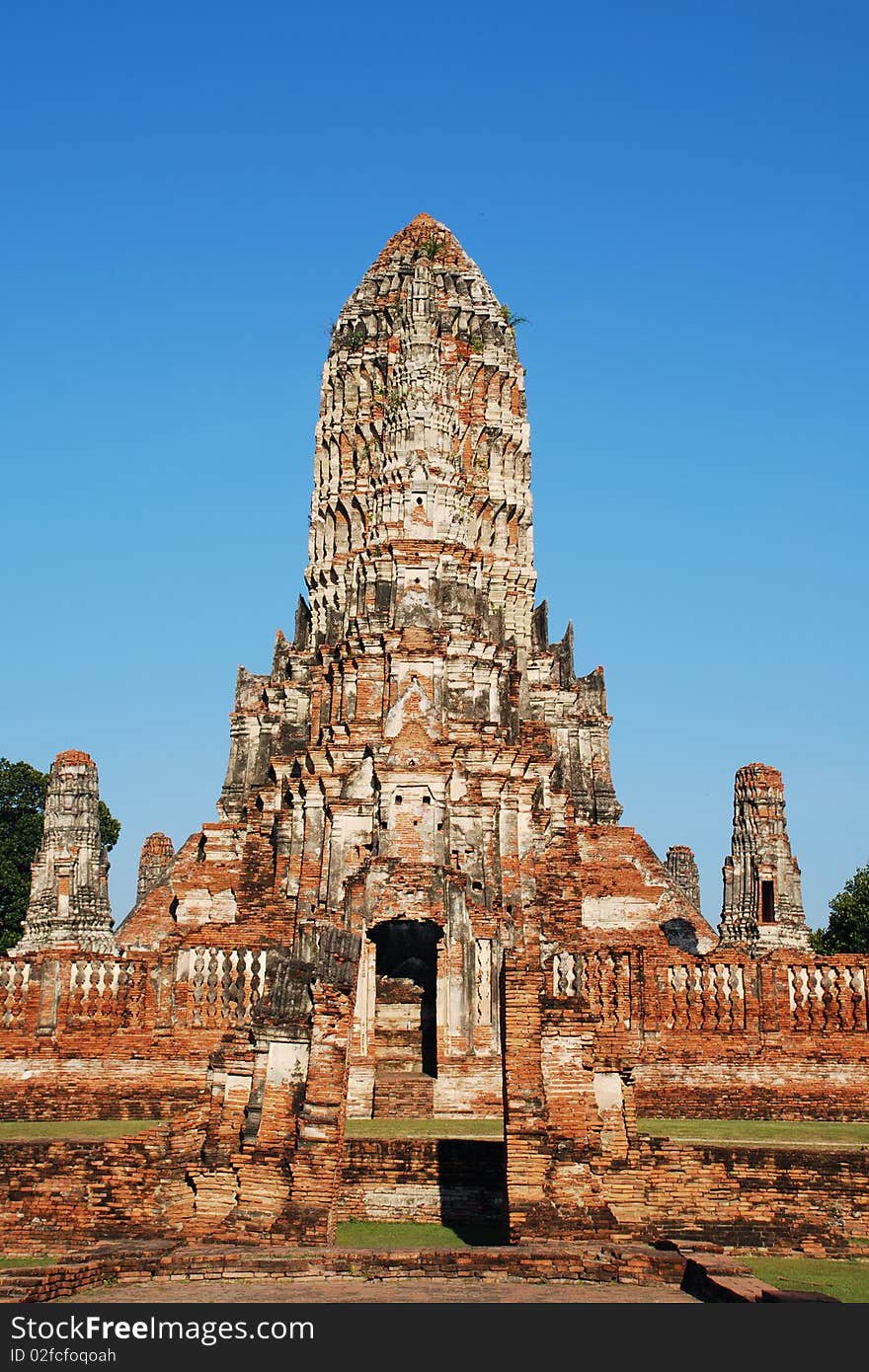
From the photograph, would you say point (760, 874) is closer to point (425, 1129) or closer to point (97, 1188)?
point (425, 1129)

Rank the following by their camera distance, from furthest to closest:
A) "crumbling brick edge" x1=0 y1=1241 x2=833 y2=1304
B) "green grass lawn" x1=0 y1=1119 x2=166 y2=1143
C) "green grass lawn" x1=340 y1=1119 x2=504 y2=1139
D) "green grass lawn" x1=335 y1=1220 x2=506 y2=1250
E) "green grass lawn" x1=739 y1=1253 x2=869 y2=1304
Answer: "green grass lawn" x1=340 y1=1119 x2=504 y2=1139, "green grass lawn" x1=0 y1=1119 x2=166 y2=1143, "green grass lawn" x1=335 y1=1220 x2=506 y2=1250, "green grass lawn" x1=739 y1=1253 x2=869 y2=1304, "crumbling brick edge" x1=0 y1=1241 x2=833 y2=1304

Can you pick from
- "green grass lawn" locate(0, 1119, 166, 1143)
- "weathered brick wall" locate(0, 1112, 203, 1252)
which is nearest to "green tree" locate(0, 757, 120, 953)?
"green grass lawn" locate(0, 1119, 166, 1143)

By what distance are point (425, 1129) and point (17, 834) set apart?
102ft

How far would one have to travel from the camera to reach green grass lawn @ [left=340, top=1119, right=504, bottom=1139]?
15547 millimetres

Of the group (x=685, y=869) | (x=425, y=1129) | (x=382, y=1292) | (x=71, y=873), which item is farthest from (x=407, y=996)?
(x=685, y=869)

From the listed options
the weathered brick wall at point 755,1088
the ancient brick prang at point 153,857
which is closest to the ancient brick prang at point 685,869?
the ancient brick prang at point 153,857

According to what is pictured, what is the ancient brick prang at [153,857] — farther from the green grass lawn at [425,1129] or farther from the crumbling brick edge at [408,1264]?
the crumbling brick edge at [408,1264]

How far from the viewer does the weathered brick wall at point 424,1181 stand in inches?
562

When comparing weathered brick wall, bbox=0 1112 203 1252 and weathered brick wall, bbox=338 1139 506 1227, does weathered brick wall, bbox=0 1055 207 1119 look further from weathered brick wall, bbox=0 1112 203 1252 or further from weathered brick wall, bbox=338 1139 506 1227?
weathered brick wall, bbox=0 1112 203 1252

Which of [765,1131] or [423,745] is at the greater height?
[423,745]

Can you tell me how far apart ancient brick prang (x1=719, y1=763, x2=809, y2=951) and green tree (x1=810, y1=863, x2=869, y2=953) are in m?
17.1

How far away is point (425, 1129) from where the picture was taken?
17.0 metres

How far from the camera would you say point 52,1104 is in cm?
1950

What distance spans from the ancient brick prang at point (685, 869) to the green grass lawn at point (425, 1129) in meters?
25.6
